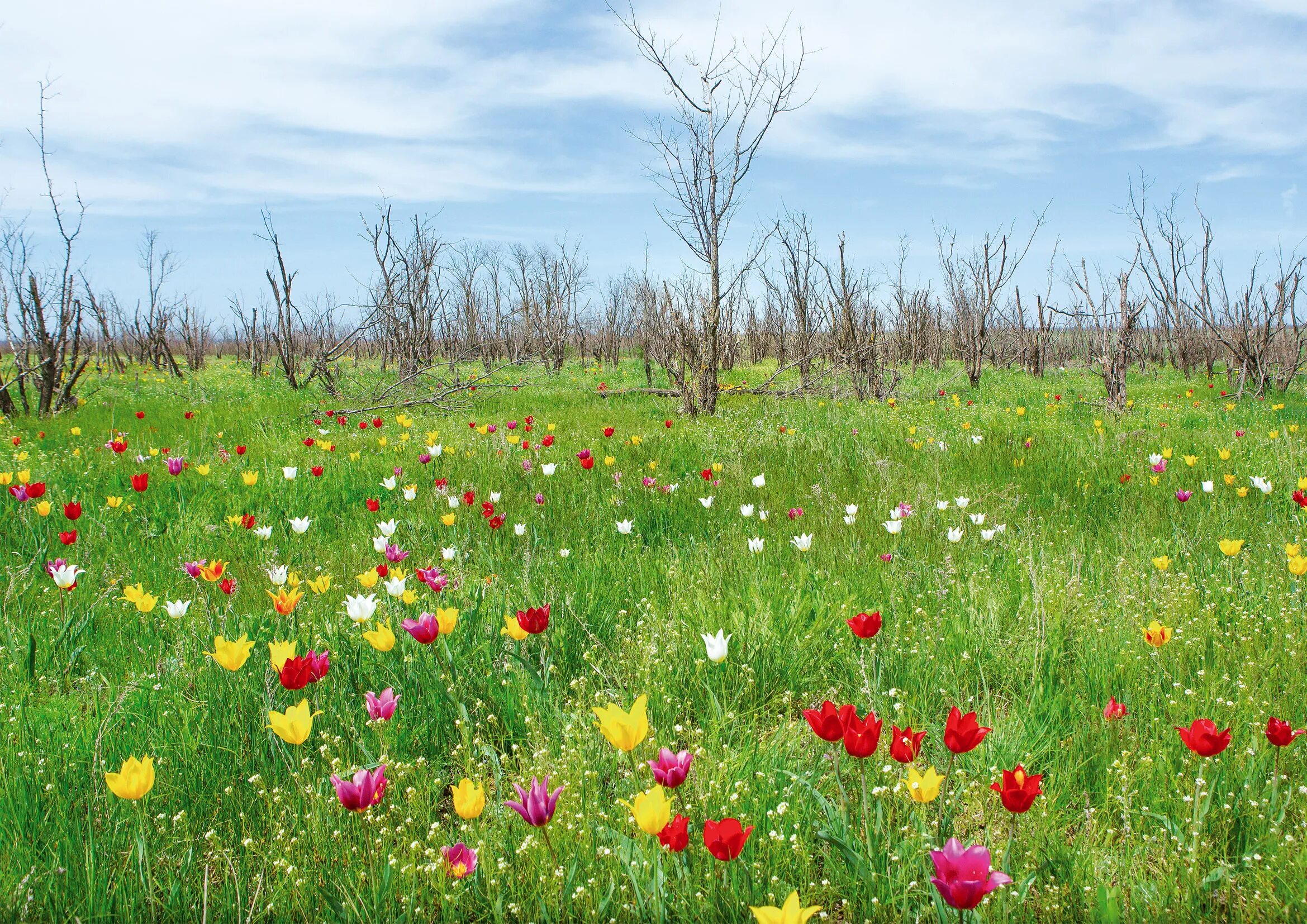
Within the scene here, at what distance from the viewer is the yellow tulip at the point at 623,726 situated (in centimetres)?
124

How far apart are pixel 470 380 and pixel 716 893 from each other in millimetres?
10428

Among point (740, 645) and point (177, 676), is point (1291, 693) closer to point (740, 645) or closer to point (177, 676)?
point (740, 645)

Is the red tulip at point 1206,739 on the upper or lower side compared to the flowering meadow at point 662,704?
upper

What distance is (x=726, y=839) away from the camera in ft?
3.50

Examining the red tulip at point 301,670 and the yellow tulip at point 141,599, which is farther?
the yellow tulip at point 141,599

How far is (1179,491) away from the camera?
3.56 m

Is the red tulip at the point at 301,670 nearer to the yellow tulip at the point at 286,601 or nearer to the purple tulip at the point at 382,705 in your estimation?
the purple tulip at the point at 382,705

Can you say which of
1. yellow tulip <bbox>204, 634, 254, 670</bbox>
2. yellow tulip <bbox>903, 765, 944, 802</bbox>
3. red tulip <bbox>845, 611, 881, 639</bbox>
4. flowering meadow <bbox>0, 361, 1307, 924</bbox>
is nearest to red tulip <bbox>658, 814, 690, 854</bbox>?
flowering meadow <bbox>0, 361, 1307, 924</bbox>

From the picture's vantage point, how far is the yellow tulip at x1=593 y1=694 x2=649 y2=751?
124cm

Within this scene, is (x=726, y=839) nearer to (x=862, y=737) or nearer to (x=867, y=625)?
(x=862, y=737)

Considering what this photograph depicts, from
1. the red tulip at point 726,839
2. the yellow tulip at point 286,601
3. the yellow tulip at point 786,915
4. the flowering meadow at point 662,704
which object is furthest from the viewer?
the yellow tulip at point 286,601

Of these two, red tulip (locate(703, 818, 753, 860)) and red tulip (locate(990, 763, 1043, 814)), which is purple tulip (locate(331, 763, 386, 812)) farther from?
red tulip (locate(990, 763, 1043, 814))

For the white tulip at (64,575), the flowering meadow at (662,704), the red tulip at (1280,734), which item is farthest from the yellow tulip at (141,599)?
the red tulip at (1280,734)

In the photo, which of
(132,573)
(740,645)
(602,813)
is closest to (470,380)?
(132,573)
